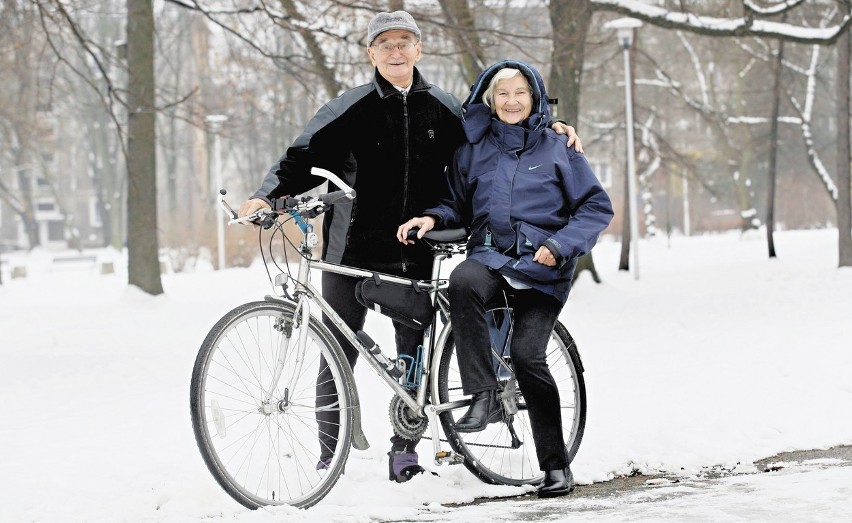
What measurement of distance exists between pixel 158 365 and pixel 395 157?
579 centimetres

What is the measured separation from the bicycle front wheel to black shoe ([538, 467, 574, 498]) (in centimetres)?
84

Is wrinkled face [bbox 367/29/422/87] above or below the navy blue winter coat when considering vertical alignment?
above

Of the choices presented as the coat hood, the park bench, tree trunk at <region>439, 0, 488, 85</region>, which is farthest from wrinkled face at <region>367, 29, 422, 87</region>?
the park bench

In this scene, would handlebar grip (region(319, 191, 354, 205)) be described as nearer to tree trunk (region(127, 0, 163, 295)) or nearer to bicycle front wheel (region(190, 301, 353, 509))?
bicycle front wheel (region(190, 301, 353, 509))

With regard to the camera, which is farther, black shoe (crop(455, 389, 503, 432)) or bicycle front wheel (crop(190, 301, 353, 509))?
black shoe (crop(455, 389, 503, 432))

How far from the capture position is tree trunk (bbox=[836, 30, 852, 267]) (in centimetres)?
2003

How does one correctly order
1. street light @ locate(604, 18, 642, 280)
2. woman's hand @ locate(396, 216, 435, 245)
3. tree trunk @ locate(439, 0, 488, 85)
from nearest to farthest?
woman's hand @ locate(396, 216, 435, 245) → tree trunk @ locate(439, 0, 488, 85) → street light @ locate(604, 18, 642, 280)

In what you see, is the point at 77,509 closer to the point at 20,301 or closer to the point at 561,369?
the point at 561,369

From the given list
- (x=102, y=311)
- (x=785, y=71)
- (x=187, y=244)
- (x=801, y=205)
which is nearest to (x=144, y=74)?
(x=102, y=311)

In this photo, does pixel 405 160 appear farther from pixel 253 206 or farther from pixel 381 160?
pixel 253 206

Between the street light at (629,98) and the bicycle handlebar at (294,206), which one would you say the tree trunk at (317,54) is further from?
the bicycle handlebar at (294,206)

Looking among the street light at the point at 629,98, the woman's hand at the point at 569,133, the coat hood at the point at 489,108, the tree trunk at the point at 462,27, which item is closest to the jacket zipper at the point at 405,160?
the coat hood at the point at 489,108

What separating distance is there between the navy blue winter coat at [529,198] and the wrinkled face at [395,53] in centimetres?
32

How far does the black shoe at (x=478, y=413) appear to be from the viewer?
16.3 feet
